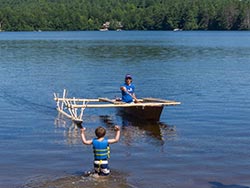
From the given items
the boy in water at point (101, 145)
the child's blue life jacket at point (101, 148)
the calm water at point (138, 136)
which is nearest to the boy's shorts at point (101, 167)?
the boy in water at point (101, 145)

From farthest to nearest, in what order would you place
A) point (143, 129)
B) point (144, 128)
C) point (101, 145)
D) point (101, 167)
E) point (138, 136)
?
point (144, 128) → point (143, 129) → point (138, 136) → point (101, 167) → point (101, 145)

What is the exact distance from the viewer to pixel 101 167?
1374cm

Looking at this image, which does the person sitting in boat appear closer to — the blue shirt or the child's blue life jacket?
the blue shirt

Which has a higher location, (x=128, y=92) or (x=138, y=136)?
(x=128, y=92)

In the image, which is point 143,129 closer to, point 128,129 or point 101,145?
point 128,129

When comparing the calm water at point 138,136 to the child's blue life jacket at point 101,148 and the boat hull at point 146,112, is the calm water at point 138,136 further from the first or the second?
the child's blue life jacket at point 101,148

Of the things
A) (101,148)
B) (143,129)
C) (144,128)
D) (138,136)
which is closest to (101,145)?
(101,148)

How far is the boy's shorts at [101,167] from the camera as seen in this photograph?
13625 mm

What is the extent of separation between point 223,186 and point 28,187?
473 centimetres

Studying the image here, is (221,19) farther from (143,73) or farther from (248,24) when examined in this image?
(143,73)

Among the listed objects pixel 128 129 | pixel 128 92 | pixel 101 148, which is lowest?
pixel 128 129

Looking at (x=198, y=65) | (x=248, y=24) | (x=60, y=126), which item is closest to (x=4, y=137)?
(x=60, y=126)

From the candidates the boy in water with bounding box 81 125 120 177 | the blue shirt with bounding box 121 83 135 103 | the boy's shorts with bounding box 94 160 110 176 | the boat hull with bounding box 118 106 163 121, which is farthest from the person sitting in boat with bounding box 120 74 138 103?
the boy in water with bounding box 81 125 120 177

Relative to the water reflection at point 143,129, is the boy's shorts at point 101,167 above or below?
above
